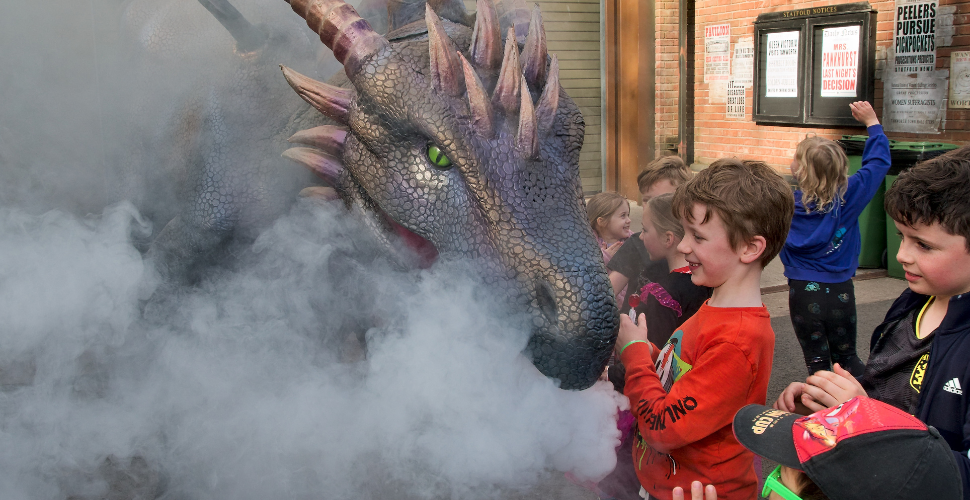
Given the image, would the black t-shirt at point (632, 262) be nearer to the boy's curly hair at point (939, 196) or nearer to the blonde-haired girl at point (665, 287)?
the blonde-haired girl at point (665, 287)

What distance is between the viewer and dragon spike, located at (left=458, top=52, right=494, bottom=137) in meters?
1.97

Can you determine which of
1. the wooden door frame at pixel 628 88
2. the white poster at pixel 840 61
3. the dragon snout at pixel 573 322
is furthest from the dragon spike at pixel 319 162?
the white poster at pixel 840 61

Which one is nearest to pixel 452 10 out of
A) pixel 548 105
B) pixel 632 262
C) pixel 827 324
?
pixel 548 105

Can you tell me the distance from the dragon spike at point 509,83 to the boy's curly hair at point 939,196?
39.1 inches

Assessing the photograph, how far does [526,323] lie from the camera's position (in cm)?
193

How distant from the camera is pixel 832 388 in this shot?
5.69 ft

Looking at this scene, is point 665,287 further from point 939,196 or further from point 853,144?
point 853,144

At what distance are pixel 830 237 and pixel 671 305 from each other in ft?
6.10

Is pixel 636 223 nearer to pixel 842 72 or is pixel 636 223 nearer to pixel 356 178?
pixel 842 72

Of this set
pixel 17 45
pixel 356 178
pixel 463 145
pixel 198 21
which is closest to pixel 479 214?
pixel 463 145

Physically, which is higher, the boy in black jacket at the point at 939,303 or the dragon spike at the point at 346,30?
the dragon spike at the point at 346,30

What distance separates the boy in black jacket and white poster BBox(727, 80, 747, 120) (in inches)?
328

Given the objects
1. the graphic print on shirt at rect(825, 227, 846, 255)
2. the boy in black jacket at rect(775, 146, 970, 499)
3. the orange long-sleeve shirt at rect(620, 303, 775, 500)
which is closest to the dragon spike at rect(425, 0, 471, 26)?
the orange long-sleeve shirt at rect(620, 303, 775, 500)

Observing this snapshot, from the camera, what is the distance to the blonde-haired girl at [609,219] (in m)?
3.86
